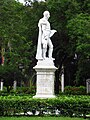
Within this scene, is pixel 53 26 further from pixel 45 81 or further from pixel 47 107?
pixel 47 107

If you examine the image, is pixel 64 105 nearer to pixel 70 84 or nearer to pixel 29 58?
pixel 29 58

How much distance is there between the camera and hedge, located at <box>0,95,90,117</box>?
529 inches

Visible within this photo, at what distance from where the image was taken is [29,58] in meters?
29.8

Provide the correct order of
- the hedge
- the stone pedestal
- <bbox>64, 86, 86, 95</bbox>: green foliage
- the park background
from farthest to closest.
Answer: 1. <bbox>64, 86, 86, 95</bbox>: green foliage
2. the park background
3. the stone pedestal
4. the hedge

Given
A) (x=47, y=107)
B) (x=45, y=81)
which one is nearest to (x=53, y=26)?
(x=45, y=81)

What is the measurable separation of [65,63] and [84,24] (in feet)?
36.1

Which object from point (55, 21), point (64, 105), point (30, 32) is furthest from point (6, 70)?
point (64, 105)

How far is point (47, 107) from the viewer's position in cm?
1366

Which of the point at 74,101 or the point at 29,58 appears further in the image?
the point at 29,58

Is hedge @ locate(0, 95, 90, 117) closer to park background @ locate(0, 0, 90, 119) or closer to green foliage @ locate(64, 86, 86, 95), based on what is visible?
park background @ locate(0, 0, 90, 119)

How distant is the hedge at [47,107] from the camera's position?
529 inches

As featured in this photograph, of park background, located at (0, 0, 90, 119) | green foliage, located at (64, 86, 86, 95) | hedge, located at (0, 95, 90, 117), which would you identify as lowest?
hedge, located at (0, 95, 90, 117)

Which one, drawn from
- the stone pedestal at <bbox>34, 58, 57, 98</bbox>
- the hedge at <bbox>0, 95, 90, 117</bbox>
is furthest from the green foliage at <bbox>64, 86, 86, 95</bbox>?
the hedge at <bbox>0, 95, 90, 117</bbox>

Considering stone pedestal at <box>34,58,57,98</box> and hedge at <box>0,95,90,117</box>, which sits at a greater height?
stone pedestal at <box>34,58,57,98</box>
